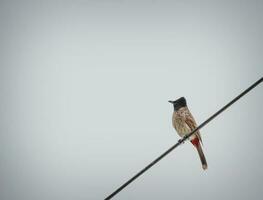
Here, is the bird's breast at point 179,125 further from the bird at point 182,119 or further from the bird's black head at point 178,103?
the bird's black head at point 178,103

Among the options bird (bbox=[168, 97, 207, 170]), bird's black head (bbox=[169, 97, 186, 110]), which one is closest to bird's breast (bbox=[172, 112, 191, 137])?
bird (bbox=[168, 97, 207, 170])

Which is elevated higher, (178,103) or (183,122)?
(178,103)

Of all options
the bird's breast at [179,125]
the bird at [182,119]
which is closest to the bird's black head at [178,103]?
the bird at [182,119]

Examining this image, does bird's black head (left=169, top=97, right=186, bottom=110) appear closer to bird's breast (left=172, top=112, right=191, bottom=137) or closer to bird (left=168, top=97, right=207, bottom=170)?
bird (left=168, top=97, right=207, bottom=170)

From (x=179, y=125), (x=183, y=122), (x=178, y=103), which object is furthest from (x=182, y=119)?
(x=178, y=103)

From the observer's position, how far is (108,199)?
2.76 metres

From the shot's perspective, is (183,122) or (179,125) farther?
(179,125)

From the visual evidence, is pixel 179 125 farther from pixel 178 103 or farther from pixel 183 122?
pixel 178 103

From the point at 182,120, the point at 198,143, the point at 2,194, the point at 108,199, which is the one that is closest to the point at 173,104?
the point at 182,120

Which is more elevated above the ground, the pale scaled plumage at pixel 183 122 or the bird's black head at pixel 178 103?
the bird's black head at pixel 178 103

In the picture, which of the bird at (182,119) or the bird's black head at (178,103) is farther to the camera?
the bird's black head at (178,103)

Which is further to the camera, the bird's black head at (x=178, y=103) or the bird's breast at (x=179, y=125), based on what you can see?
the bird's black head at (x=178, y=103)

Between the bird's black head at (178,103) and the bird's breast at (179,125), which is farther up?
the bird's black head at (178,103)

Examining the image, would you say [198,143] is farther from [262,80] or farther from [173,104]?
[262,80]
